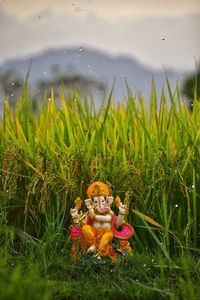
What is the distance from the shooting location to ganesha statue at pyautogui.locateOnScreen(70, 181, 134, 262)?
120 inches

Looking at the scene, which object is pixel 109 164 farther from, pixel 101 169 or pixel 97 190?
pixel 97 190

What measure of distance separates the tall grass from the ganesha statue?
25 cm

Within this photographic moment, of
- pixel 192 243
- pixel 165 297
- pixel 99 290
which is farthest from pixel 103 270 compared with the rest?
pixel 192 243

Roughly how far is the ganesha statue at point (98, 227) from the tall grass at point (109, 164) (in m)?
0.25

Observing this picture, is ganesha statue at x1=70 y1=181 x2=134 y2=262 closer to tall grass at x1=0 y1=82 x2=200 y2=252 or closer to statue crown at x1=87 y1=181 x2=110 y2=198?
statue crown at x1=87 y1=181 x2=110 y2=198

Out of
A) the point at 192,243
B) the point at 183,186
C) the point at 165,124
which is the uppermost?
the point at 165,124

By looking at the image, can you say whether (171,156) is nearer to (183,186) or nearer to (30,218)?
(183,186)

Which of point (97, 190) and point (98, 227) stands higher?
point (97, 190)

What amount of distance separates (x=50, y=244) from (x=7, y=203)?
1.57ft

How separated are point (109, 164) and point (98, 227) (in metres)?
0.63

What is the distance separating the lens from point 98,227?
10.1ft

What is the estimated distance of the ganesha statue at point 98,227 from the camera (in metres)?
3.04

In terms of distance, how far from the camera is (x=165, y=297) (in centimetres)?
262

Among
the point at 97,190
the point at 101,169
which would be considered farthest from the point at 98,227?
the point at 101,169
